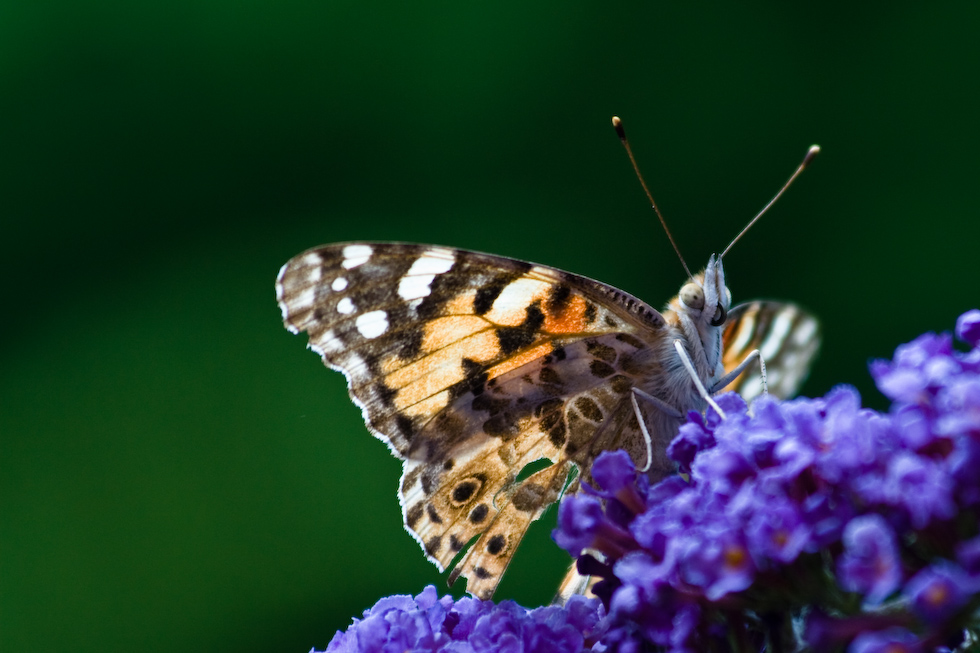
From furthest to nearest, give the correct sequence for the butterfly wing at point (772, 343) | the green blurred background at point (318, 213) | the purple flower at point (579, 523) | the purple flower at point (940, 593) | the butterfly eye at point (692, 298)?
the green blurred background at point (318, 213) → the butterfly wing at point (772, 343) → the butterfly eye at point (692, 298) → the purple flower at point (579, 523) → the purple flower at point (940, 593)

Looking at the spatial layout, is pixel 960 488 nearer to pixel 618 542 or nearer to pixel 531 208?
pixel 618 542

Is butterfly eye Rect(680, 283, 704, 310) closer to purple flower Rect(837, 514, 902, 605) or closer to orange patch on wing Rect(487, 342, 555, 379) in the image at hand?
orange patch on wing Rect(487, 342, 555, 379)

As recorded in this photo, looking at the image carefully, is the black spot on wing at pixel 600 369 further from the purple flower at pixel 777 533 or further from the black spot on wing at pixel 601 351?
the purple flower at pixel 777 533

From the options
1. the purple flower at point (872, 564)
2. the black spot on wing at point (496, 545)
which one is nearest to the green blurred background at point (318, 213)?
the black spot on wing at point (496, 545)

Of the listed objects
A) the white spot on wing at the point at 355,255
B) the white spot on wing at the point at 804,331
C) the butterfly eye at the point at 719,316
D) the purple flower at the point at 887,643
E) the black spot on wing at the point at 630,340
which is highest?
the white spot on wing at the point at 355,255

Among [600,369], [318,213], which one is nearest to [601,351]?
[600,369]

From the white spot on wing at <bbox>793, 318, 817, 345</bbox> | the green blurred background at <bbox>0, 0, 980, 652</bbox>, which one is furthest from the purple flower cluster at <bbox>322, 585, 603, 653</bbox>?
the green blurred background at <bbox>0, 0, 980, 652</bbox>
